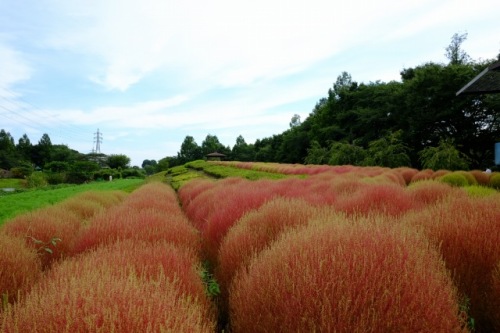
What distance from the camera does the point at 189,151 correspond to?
245 feet

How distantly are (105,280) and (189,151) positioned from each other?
74055 mm

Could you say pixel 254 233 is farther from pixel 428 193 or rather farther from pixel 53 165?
pixel 53 165

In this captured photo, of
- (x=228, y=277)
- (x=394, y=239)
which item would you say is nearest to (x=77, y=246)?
(x=228, y=277)

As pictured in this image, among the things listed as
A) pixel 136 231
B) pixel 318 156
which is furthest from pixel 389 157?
pixel 136 231

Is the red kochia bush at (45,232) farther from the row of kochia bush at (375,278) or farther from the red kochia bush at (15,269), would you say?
the row of kochia bush at (375,278)

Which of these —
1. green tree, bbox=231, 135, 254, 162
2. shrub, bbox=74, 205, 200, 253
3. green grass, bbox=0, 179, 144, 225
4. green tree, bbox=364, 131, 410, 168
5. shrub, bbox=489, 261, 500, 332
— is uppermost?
green tree, bbox=231, 135, 254, 162

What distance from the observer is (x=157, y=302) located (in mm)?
1724

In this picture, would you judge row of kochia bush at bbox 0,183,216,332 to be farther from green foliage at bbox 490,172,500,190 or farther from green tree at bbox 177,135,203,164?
green tree at bbox 177,135,203,164

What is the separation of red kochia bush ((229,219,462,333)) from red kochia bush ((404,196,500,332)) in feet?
2.64

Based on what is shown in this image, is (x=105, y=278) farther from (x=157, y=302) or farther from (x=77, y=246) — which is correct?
(x=77, y=246)

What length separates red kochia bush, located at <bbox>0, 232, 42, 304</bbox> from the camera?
2820 millimetres

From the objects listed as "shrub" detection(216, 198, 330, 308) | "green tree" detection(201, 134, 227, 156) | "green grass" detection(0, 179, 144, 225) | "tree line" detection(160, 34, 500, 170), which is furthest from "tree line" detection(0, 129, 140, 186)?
"shrub" detection(216, 198, 330, 308)

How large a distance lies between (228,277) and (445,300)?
Answer: 7.21ft

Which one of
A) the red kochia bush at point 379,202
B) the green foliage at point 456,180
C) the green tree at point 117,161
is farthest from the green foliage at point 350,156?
the green tree at point 117,161
